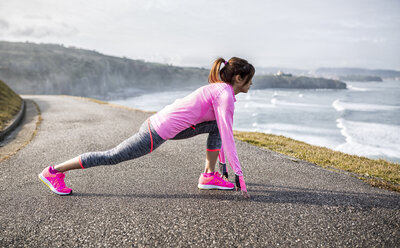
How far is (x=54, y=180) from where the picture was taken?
140 inches

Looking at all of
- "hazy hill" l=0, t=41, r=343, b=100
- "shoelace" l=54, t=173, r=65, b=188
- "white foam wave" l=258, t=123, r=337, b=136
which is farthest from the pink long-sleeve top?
"hazy hill" l=0, t=41, r=343, b=100

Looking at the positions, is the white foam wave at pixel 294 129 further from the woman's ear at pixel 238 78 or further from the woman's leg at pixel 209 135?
the woman's ear at pixel 238 78

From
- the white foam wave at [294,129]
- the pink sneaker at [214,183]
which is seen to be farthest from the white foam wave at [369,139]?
the pink sneaker at [214,183]

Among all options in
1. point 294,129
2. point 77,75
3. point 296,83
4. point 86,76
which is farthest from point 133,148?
point 296,83

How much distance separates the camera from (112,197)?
358 cm

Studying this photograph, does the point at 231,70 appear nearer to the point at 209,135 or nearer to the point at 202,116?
the point at 202,116

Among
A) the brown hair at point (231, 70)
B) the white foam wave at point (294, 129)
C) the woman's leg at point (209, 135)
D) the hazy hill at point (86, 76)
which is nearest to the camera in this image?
the brown hair at point (231, 70)

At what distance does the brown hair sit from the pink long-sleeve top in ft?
0.46

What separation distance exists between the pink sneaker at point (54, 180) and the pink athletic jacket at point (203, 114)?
5.83 feet

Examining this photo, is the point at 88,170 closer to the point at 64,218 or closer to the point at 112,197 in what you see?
the point at 112,197

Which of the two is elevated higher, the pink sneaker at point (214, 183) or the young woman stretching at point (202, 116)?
the young woman stretching at point (202, 116)

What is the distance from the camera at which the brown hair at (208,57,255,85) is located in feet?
9.92

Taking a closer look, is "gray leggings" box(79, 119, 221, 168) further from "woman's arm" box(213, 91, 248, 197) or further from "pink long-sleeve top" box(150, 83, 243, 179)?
"woman's arm" box(213, 91, 248, 197)

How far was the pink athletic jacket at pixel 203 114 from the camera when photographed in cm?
296
